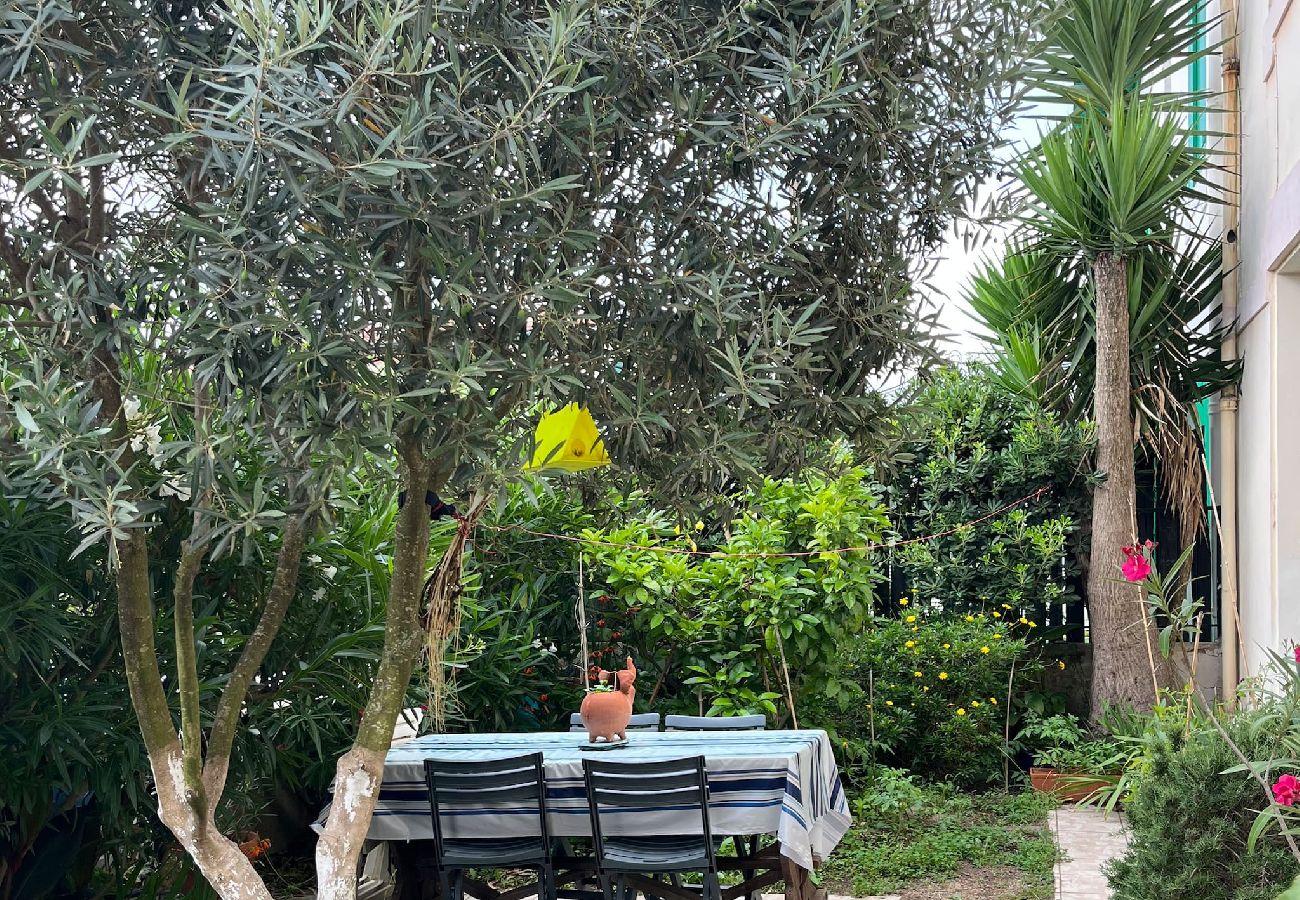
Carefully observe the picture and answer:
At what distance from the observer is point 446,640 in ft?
14.3

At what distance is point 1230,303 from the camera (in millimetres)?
8000

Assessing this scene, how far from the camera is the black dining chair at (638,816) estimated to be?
4.61 metres

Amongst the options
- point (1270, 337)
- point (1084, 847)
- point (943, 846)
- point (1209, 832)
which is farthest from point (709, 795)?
point (1270, 337)

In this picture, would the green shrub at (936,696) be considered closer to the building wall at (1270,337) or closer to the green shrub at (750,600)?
the green shrub at (750,600)

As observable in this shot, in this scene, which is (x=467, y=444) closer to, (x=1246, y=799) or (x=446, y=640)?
(x=446, y=640)

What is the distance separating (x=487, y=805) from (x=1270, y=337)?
14.5 ft

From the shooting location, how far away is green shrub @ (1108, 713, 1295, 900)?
14.0 ft

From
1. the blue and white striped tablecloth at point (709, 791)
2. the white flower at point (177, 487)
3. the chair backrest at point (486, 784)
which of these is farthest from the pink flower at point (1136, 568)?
the white flower at point (177, 487)

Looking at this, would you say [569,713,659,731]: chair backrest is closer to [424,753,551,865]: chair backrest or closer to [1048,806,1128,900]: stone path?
[424,753,551,865]: chair backrest

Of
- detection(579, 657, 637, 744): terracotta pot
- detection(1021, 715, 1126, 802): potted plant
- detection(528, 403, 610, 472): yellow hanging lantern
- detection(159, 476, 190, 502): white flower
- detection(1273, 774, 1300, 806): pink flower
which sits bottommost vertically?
detection(1021, 715, 1126, 802): potted plant

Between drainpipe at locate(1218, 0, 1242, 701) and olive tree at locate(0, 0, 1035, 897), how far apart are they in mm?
5295

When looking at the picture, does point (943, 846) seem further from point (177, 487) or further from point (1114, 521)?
point (177, 487)

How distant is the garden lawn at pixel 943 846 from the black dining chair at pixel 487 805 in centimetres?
198

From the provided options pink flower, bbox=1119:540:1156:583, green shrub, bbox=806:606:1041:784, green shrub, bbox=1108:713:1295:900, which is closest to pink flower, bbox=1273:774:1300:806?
green shrub, bbox=1108:713:1295:900
